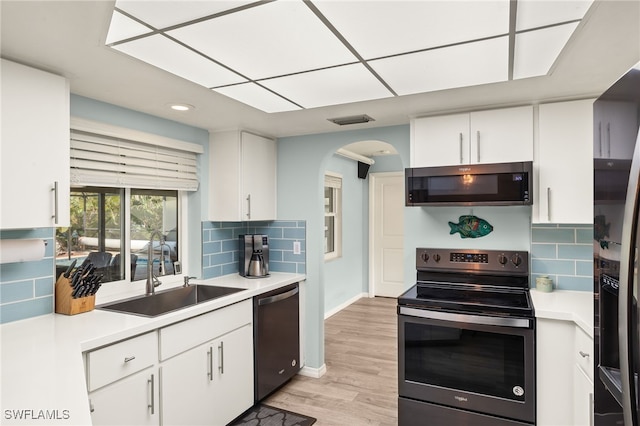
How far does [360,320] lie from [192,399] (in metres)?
3.06

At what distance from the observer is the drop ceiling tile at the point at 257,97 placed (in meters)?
2.21

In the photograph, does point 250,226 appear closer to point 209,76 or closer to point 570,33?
point 209,76

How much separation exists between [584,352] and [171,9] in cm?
233

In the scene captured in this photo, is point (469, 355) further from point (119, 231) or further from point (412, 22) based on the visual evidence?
point (119, 231)

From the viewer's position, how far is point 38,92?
1812 millimetres

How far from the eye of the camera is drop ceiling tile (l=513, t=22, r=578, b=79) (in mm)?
1526

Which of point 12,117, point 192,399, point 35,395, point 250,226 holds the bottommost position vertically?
point 192,399

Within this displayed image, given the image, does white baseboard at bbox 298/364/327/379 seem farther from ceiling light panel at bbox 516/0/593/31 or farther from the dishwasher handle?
ceiling light panel at bbox 516/0/593/31

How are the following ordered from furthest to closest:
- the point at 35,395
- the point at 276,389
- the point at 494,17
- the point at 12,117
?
the point at 276,389
the point at 12,117
the point at 494,17
the point at 35,395

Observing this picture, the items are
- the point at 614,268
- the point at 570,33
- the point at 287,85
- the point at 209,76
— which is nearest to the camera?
the point at 614,268

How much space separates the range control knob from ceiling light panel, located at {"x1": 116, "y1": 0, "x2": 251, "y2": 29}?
2.31 meters

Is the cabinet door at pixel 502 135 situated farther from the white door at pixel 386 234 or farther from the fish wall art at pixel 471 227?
the white door at pixel 386 234

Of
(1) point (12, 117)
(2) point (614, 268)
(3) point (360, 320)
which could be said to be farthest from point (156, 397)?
(3) point (360, 320)

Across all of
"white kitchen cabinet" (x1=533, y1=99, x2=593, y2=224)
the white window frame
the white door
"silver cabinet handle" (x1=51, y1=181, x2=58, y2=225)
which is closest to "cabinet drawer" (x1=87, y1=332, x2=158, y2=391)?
"silver cabinet handle" (x1=51, y1=181, x2=58, y2=225)
